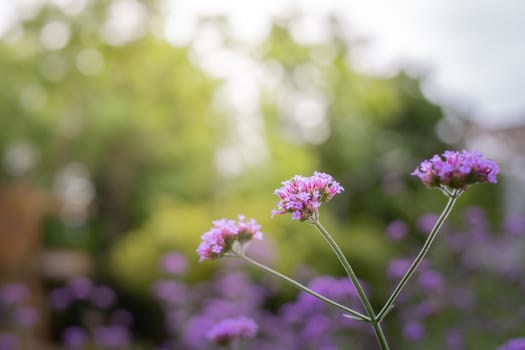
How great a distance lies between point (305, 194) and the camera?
1.28 m

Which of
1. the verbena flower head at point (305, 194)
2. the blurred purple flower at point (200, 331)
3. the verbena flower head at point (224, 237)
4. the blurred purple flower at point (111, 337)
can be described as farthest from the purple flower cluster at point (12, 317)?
the verbena flower head at point (305, 194)

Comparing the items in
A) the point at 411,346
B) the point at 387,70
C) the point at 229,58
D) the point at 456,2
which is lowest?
the point at 411,346

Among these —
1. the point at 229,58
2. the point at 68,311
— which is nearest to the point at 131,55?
the point at 229,58

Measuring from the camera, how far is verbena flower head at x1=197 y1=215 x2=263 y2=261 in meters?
1.41

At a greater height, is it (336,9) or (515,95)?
(336,9)

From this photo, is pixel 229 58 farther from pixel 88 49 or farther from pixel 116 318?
pixel 116 318

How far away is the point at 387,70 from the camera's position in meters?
14.6

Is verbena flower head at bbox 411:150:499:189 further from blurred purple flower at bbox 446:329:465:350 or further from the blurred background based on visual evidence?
the blurred background

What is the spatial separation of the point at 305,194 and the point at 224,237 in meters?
0.28

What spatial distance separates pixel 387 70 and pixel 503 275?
11.0m

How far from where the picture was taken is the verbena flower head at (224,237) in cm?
141

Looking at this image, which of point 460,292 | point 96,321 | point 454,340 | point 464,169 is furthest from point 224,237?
point 96,321

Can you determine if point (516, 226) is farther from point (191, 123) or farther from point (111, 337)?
point (191, 123)

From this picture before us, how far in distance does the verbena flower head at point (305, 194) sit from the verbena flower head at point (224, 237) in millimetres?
149
